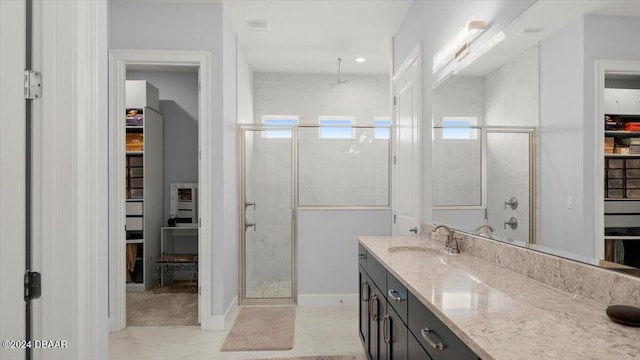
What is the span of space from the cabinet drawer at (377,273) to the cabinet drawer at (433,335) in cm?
48

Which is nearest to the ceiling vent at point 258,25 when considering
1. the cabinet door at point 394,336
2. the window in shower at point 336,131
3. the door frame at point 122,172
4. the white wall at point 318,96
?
the door frame at point 122,172

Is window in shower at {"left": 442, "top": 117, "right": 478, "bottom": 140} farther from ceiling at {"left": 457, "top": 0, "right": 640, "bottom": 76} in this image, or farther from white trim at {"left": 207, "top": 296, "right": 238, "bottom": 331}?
white trim at {"left": 207, "top": 296, "right": 238, "bottom": 331}

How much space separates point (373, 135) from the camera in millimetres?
4355

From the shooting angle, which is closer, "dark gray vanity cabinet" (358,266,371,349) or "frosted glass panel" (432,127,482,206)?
"frosted glass panel" (432,127,482,206)

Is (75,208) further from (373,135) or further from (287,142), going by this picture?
(373,135)

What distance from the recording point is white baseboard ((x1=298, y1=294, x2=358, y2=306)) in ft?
13.4

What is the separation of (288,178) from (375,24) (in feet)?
6.16

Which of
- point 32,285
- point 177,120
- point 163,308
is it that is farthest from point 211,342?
point 177,120

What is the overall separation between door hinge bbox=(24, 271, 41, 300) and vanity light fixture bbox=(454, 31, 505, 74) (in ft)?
7.18

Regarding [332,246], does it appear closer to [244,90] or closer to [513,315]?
[244,90]

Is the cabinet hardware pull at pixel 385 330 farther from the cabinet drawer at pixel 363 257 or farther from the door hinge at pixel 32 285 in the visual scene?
the door hinge at pixel 32 285

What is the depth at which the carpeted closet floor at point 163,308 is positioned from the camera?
3553 mm

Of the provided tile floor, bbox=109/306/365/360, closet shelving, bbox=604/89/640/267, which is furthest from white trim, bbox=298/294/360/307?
closet shelving, bbox=604/89/640/267

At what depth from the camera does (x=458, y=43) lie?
2336mm
